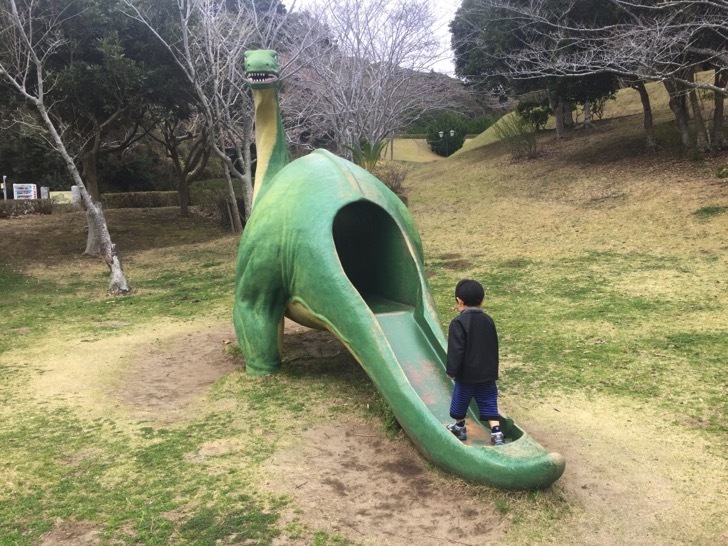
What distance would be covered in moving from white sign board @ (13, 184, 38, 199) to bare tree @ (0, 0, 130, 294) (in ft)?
32.2

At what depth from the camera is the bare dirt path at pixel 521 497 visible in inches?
126

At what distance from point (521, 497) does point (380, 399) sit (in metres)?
1.72

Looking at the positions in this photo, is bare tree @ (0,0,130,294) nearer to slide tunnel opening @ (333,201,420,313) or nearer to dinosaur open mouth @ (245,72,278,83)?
dinosaur open mouth @ (245,72,278,83)

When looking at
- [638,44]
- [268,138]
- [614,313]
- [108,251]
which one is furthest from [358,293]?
[638,44]

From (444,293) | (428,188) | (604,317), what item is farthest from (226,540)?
(428,188)

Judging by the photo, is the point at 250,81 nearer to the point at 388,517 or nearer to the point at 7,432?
the point at 7,432

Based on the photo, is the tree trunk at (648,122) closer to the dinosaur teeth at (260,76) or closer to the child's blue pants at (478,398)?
the dinosaur teeth at (260,76)

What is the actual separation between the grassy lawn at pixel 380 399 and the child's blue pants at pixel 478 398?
42cm

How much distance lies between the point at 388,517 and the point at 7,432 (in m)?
3.07

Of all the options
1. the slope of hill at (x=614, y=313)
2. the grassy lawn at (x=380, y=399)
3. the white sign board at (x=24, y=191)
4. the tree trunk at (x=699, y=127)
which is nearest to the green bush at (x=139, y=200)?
the white sign board at (x=24, y=191)

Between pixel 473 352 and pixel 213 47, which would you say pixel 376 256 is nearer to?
pixel 473 352

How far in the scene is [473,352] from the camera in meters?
3.61

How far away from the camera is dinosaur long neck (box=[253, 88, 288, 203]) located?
21.7 feet

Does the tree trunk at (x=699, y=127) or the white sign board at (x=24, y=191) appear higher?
the tree trunk at (x=699, y=127)
